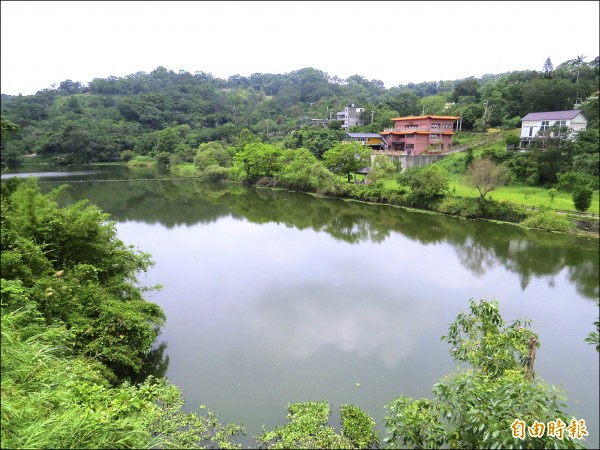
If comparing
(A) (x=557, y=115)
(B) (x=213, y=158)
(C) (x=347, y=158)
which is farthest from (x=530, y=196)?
(B) (x=213, y=158)

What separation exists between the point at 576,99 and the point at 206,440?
40.8 m

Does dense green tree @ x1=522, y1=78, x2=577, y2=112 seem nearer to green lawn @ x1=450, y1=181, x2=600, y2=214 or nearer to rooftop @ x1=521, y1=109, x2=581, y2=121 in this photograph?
rooftop @ x1=521, y1=109, x2=581, y2=121

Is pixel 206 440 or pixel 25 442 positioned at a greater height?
pixel 25 442

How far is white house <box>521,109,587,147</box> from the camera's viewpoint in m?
28.0

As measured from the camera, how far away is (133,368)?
689cm

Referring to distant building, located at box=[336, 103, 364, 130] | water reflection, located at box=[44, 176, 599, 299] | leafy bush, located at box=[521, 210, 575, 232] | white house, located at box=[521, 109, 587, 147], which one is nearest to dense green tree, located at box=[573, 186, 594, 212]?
leafy bush, located at box=[521, 210, 575, 232]

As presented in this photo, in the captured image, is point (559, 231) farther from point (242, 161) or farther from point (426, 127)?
point (242, 161)

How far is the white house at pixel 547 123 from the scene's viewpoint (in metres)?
28.0

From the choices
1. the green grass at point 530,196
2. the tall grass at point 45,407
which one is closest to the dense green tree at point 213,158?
the green grass at point 530,196

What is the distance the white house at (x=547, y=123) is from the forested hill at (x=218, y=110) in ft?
3.52

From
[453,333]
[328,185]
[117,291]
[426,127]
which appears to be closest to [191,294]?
[117,291]

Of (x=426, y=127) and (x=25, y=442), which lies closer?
(x=25, y=442)

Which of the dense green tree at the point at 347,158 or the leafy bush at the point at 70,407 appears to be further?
the dense green tree at the point at 347,158

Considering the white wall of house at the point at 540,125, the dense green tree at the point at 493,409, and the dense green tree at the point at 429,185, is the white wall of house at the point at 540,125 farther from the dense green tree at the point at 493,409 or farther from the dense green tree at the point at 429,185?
the dense green tree at the point at 493,409
